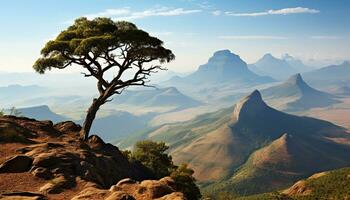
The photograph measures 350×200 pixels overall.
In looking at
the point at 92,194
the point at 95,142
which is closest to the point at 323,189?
the point at 95,142

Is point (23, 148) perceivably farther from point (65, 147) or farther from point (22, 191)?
point (22, 191)

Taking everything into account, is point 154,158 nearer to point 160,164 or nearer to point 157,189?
point 160,164

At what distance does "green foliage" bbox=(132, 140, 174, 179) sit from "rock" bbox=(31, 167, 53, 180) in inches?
1300

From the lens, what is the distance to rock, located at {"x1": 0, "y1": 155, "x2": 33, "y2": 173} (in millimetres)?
34438

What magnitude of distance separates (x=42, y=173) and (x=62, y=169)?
1991 millimetres

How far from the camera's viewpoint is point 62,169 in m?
35.1

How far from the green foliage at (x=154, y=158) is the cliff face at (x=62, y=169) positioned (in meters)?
16.8

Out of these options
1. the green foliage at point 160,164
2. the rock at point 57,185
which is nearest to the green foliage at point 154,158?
the green foliage at point 160,164

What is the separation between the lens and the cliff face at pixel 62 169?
30109mm

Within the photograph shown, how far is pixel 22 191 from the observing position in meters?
29.3

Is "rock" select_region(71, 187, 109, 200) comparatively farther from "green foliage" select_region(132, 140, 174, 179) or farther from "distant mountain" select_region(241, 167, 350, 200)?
"distant mountain" select_region(241, 167, 350, 200)

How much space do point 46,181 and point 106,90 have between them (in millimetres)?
20363

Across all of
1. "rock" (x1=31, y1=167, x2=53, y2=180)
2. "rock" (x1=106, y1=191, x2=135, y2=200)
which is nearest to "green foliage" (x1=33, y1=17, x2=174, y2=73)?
"rock" (x1=31, y1=167, x2=53, y2=180)

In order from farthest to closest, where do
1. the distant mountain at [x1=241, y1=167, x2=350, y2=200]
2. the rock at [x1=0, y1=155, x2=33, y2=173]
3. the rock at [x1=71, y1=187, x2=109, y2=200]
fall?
the distant mountain at [x1=241, y1=167, x2=350, y2=200] < the rock at [x1=0, y1=155, x2=33, y2=173] < the rock at [x1=71, y1=187, x2=109, y2=200]
